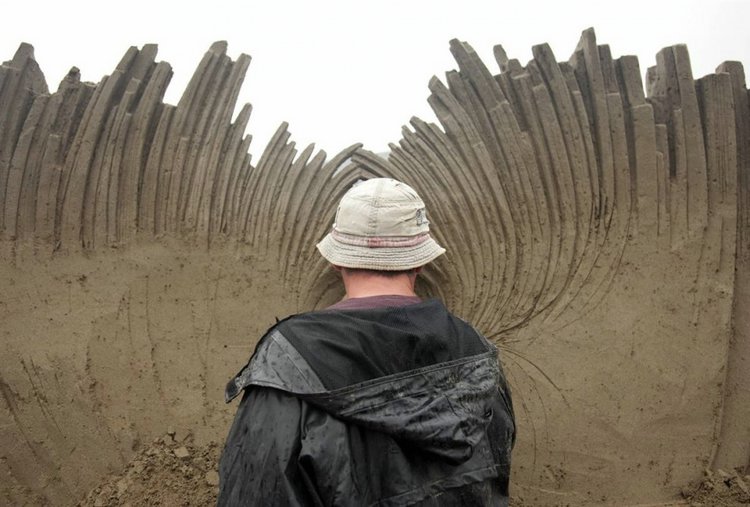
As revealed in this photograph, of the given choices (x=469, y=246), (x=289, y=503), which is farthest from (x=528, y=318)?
(x=289, y=503)

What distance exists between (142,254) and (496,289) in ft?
5.21

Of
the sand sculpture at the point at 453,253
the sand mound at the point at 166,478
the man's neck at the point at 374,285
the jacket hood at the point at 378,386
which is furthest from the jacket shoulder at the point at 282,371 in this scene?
the sand mound at the point at 166,478

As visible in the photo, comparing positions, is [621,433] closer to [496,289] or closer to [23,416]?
[496,289]

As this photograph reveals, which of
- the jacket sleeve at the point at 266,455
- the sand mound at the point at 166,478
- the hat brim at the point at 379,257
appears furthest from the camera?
the sand mound at the point at 166,478

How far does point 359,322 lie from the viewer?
1.40 meters

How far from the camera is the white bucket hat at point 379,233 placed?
1.59 metres

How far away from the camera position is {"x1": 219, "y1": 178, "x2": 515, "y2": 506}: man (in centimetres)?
132

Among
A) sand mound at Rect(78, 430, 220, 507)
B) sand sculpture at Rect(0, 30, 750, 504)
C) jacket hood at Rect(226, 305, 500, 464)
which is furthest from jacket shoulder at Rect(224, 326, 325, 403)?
sand mound at Rect(78, 430, 220, 507)

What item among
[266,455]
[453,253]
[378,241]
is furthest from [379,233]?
[453,253]

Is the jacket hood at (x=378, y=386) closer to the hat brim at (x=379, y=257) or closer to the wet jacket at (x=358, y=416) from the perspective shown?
the wet jacket at (x=358, y=416)

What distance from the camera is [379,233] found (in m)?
1.61

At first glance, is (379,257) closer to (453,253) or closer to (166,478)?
(453,253)

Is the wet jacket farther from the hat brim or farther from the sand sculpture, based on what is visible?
the sand sculpture

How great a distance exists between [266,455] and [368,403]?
0.74ft
